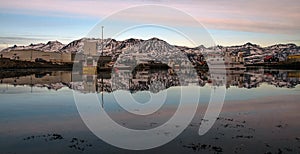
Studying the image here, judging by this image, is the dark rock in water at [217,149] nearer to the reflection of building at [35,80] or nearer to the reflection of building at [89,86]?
the reflection of building at [89,86]

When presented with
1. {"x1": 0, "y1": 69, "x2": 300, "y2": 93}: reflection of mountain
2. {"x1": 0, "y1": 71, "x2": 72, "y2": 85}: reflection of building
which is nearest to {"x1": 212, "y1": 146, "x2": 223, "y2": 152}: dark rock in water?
{"x1": 0, "y1": 69, "x2": 300, "y2": 93}: reflection of mountain

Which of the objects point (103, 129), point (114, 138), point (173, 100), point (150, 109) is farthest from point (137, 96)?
point (114, 138)

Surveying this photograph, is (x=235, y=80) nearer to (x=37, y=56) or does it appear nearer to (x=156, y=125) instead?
(x=156, y=125)

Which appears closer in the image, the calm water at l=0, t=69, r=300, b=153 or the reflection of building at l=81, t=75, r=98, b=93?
the calm water at l=0, t=69, r=300, b=153

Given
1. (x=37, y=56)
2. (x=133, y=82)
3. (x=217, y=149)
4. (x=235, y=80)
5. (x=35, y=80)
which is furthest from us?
(x=37, y=56)

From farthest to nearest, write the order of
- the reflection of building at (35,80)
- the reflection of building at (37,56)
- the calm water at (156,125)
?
the reflection of building at (37,56) → the reflection of building at (35,80) → the calm water at (156,125)

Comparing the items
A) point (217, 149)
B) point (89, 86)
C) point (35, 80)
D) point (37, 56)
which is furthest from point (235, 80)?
point (37, 56)

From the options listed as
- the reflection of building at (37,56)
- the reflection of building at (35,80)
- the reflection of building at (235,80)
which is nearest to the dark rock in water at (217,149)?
the reflection of building at (235,80)

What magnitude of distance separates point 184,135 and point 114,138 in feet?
8.00

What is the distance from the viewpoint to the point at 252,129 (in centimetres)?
1376

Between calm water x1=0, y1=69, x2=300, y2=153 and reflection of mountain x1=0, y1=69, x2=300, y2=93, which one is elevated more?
reflection of mountain x1=0, y1=69, x2=300, y2=93

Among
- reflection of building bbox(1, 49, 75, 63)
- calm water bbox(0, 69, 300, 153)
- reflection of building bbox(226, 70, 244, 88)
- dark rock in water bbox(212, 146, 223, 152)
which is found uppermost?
reflection of building bbox(1, 49, 75, 63)

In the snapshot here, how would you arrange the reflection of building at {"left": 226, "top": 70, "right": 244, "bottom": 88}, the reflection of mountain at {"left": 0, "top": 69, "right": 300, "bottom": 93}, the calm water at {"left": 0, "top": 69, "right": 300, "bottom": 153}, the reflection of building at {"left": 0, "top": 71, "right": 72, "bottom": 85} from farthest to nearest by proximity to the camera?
1. the reflection of building at {"left": 0, "top": 71, "right": 72, "bottom": 85}
2. the reflection of building at {"left": 226, "top": 70, "right": 244, "bottom": 88}
3. the reflection of mountain at {"left": 0, "top": 69, "right": 300, "bottom": 93}
4. the calm water at {"left": 0, "top": 69, "right": 300, "bottom": 153}

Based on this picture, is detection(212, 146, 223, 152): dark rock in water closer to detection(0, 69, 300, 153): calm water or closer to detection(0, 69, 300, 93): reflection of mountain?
detection(0, 69, 300, 153): calm water
